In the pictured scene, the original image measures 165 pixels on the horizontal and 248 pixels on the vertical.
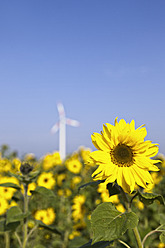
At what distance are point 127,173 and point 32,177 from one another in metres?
1.23

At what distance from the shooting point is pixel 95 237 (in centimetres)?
140

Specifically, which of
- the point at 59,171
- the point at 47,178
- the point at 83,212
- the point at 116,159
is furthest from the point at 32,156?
the point at 116,159

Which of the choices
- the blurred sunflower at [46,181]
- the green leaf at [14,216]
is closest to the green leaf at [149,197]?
the green leaf at [14,216]

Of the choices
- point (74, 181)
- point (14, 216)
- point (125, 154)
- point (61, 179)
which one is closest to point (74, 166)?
point (61, 179)

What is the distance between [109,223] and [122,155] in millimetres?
442

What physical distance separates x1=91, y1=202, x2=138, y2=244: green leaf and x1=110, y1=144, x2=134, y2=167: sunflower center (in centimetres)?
27

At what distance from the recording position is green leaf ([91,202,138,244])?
1399mm

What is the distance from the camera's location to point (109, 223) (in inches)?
58.6

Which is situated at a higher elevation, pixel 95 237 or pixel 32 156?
pixel 32 156

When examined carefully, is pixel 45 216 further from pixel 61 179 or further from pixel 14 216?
pixel 14 216

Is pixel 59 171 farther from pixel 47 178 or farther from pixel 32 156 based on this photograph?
pixel 32 156

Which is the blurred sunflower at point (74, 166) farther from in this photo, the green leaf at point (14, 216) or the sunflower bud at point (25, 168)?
the green leaf at point (14, 216)

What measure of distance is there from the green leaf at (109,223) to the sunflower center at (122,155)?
0.27 metres

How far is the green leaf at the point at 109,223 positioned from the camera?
140 centimetres
